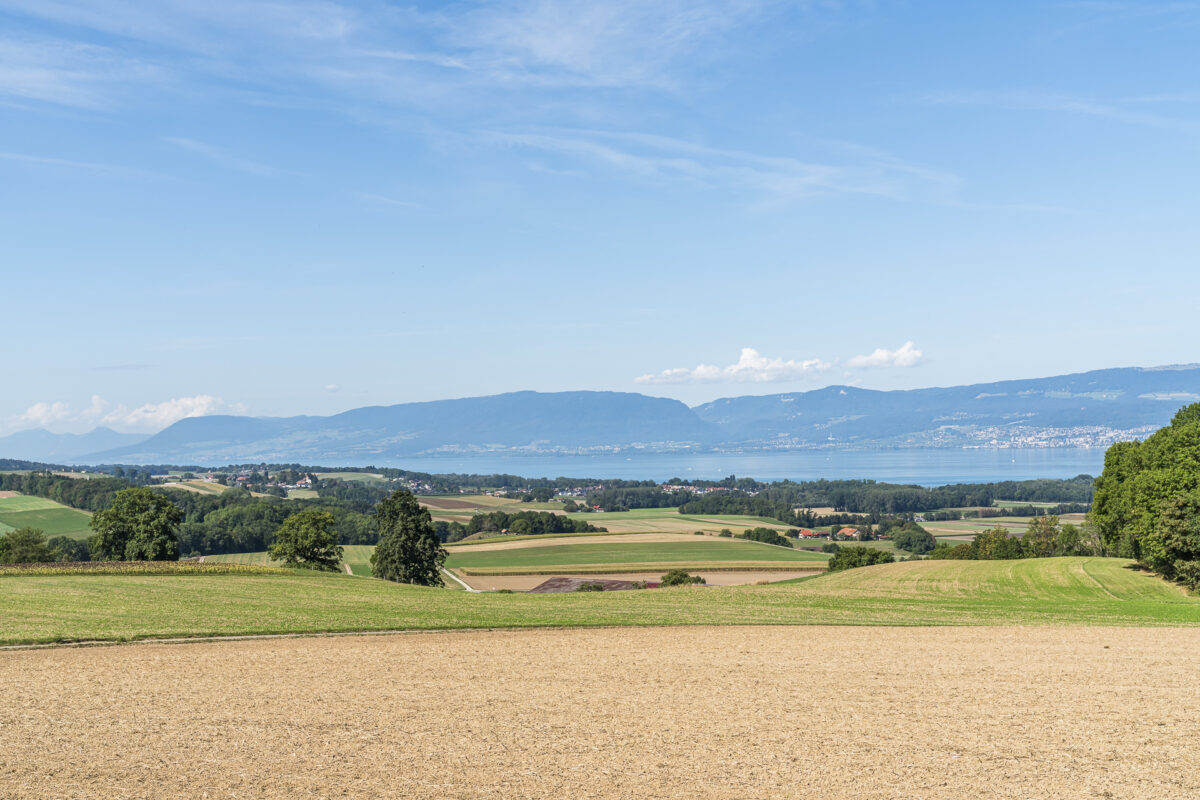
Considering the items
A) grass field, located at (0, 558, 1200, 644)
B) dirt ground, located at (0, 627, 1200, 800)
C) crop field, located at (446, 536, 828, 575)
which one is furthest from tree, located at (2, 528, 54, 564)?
dirt ground, located at (0, 627, 1200, 800)

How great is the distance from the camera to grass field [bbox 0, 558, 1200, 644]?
1000 inches

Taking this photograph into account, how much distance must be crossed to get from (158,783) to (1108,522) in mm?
51716

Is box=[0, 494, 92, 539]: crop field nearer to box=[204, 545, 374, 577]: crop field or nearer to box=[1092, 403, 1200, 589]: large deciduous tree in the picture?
box=[204, 545, 374, 577]: crop field

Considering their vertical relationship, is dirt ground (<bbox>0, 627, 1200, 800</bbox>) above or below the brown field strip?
Answer: above

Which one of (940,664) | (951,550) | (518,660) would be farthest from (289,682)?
(951,550)

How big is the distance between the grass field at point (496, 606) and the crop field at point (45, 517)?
64822 mm

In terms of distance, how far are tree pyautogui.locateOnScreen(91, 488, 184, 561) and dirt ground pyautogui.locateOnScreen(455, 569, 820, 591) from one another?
20462 millimetres

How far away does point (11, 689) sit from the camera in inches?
640

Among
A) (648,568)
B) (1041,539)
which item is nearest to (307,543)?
(648,568)

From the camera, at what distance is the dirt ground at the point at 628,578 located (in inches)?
2479

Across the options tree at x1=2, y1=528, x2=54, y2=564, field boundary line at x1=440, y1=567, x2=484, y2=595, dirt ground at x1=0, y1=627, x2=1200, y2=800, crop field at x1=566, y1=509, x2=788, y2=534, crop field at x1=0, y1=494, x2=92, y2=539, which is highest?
dirt ground at x1=0, y1=627, x2=1200, y2=800

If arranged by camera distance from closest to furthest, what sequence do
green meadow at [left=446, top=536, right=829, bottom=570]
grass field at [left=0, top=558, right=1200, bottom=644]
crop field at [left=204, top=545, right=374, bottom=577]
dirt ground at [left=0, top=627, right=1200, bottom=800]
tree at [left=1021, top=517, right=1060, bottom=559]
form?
dirt ground at [left=0, top=627, right=1200, bottom=800], grass field at [left=0, top=558, right=1200, bottom=644], crop field at [left=204, top=545, right=374, bottom=577], tree at [left=1021, top=517, right=1060, bottom=559], green meadow at [left=446, top=536, right=829, bottom=570]

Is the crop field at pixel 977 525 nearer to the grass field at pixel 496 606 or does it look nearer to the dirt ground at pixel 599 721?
the grass field at pixel 496 606

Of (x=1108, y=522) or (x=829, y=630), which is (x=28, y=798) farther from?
(x=1108, y=522)
